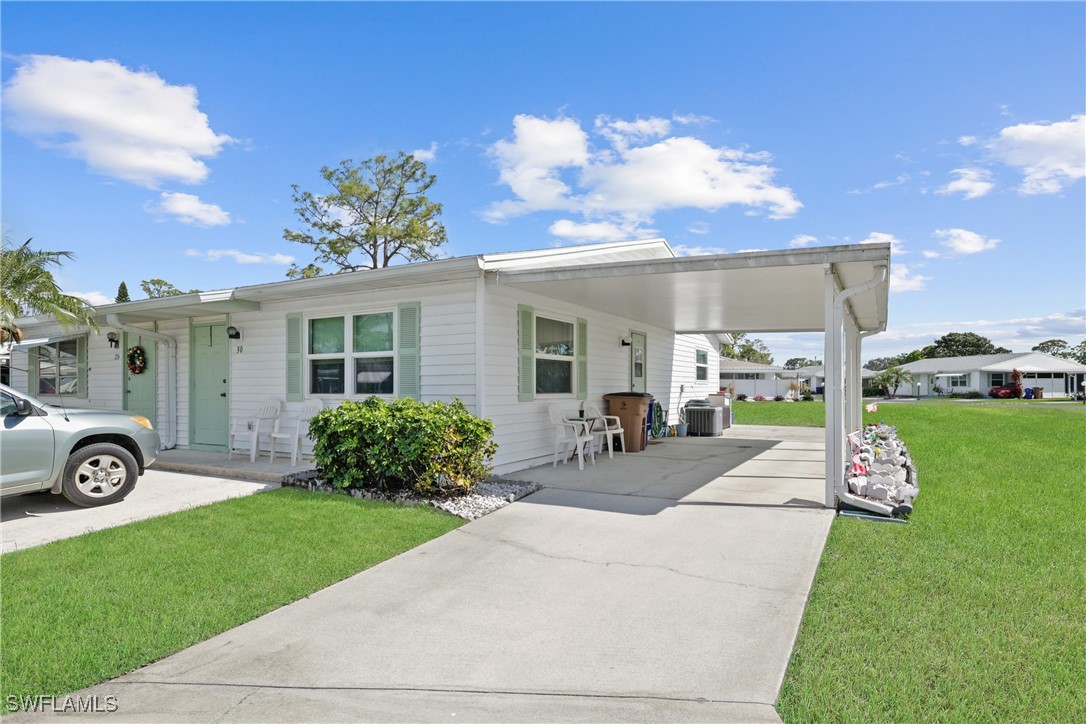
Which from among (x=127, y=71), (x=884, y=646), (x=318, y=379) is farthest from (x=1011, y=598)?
(x=127, y=71)

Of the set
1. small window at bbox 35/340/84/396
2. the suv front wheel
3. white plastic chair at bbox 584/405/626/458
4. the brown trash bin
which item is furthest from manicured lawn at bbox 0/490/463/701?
small window at bbox 35/340/84/396

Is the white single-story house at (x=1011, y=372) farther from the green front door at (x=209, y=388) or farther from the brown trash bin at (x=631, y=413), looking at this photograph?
the green front door at (x=209, y=388)

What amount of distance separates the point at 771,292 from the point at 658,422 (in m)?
5.25

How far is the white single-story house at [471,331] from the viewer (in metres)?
6.68

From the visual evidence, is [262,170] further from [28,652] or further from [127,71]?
[28,652]

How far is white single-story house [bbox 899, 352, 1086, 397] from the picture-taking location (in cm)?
4119

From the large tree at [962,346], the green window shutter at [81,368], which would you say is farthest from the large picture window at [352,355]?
the large tree at [962,346]

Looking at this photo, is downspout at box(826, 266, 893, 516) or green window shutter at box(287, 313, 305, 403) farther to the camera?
green window shutter at box(287, 313, 305, 403)

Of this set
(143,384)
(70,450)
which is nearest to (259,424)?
(70,450)

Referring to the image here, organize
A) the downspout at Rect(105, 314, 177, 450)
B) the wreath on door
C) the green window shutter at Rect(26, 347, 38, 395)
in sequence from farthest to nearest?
the green window shutter at Rect(26, 347, 38, 395) < the wreath on door < the downspout at Rect(105, 314, 177, 450)

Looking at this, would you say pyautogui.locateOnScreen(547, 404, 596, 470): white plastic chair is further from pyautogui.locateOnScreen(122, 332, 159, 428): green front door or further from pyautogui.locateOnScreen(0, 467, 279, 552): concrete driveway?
pyautogui.locateOnScreen(122, 332, 159, 428): green front door

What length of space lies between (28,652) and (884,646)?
404cm

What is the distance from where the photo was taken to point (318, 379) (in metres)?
8.55

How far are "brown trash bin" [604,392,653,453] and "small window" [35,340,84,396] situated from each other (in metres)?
10.1
